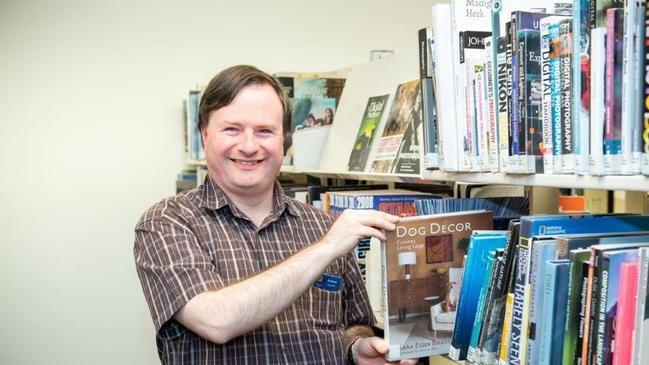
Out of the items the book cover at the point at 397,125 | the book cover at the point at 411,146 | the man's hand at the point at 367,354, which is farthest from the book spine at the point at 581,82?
the book cover at the point at 397,125

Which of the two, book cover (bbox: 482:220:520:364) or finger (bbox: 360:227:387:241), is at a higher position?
finger (bbox: 360:227:387:241)

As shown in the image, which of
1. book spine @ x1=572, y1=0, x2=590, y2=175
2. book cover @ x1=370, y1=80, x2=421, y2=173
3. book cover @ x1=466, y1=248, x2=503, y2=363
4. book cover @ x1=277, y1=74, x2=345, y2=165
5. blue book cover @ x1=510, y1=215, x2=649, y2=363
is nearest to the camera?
book spine @ x1=572, y1=0, x2=590, y2=175

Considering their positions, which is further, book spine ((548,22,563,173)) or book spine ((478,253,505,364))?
book spine ((478,253,505,364))

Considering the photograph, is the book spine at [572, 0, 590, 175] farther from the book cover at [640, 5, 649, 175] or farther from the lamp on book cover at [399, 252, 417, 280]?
the lamp on book cover at [399, 252, 417, 280]

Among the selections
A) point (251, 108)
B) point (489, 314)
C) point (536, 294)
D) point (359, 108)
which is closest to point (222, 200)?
point (251, 108)

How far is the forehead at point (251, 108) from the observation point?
173 cm

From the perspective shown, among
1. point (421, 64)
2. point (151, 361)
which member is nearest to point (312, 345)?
point (421, 64)

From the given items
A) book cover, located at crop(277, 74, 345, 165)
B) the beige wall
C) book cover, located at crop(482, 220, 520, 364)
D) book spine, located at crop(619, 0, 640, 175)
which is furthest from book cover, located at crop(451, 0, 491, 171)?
the beige wall

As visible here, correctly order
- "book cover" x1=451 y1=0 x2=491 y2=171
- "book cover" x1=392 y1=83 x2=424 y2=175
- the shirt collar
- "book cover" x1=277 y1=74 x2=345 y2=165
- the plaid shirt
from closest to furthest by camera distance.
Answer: "book cover" x1=451 y1=0 x2=491 y2=171 < the plaid shirt < the shirt collar < "book cover" x1=392 y1=83 x2=424 y2=175 < "book cover" x1=277 y1=74 x2=345 y2=165

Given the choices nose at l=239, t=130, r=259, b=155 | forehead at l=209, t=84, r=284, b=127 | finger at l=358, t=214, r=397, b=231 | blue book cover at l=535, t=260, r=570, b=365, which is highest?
forehead at l=209, t=84, r=284, b=127

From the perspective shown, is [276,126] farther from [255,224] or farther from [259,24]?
[259,24]

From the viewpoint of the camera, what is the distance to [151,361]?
3.68 m

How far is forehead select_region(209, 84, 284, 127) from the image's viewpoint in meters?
1.73

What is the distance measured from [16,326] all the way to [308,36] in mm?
2145
